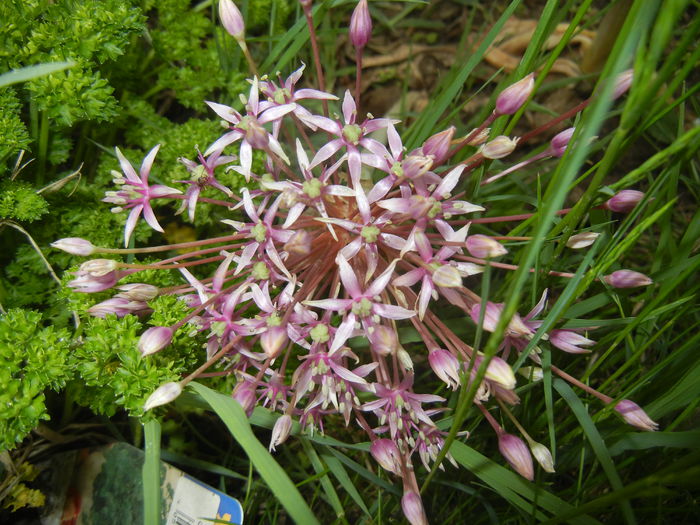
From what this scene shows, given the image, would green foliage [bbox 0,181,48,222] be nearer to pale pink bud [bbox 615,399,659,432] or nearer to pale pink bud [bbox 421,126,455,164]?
pale pink bud [bbox 421,126,455,164]

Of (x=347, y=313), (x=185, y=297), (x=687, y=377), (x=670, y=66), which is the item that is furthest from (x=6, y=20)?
(x=687, y=377)

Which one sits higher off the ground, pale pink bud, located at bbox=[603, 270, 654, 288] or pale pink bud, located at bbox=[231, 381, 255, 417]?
pale pink bud, located at bbox=[603, 270, 654, 288]

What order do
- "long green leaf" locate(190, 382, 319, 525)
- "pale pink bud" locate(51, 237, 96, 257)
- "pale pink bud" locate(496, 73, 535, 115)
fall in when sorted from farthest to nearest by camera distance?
"pale pink bud" locate(51, 237, 96, 257), "pale pink bud" locate(496, 73, 535, 115), "long green leaf" locate(190, 382, 319, 525)

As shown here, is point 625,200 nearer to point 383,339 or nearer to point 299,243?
point 383,339

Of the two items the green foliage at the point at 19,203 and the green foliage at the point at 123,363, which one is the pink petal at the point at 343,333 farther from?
the green foliage at the point at 19,203

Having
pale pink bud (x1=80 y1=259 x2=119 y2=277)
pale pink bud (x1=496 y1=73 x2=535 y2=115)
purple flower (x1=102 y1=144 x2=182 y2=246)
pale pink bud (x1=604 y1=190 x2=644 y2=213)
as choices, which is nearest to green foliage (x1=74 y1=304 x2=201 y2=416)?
pale pink bud (x1=80 y1=259 x2=119 y2=277)

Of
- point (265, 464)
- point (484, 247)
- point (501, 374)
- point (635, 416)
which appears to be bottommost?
point (635, 416)

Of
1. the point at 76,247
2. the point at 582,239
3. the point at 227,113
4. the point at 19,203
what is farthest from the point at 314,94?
the point at 19,203
